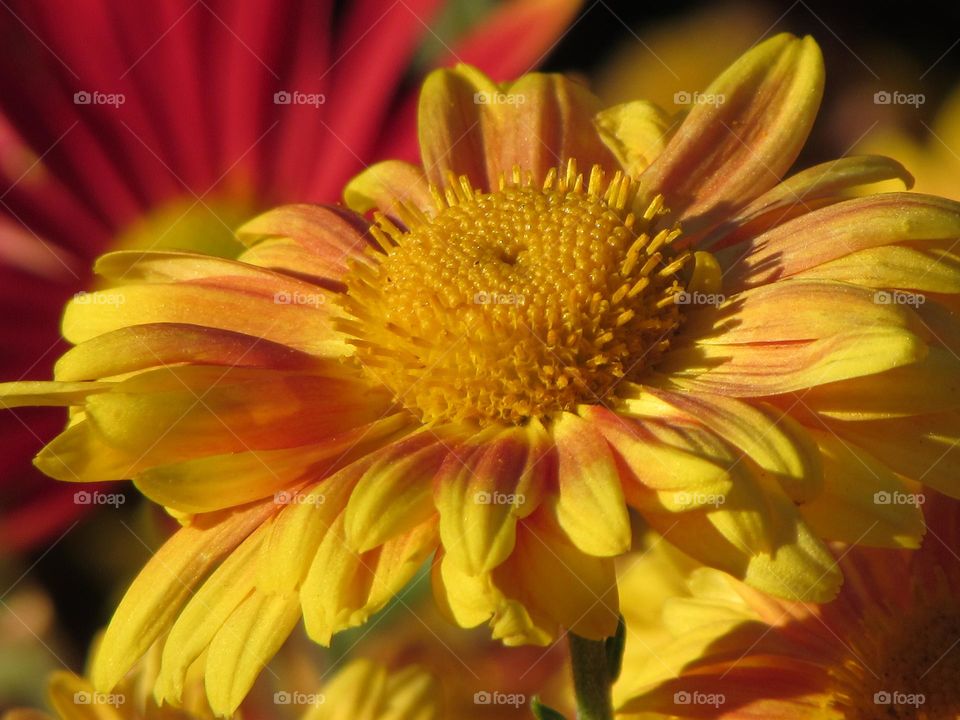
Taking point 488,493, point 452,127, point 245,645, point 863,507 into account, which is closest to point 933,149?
point 452,127

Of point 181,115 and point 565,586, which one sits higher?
point 181,115

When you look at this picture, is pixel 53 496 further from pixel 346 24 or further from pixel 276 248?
pixel 346 24

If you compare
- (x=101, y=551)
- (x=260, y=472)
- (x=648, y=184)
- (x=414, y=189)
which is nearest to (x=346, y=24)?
(x=414, y=189)

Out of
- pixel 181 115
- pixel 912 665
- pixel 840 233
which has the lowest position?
pixel 912 665

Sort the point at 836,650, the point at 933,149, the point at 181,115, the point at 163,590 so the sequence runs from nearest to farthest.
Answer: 1. the point at 163,590
2. the point at 836,650
3. the point at 181,115
4. the point at 933,149

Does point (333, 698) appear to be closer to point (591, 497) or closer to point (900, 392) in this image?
point (591, 497)

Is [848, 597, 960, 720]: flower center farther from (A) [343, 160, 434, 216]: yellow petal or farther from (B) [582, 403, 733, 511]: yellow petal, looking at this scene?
(A) [343, 160, 434, 216]: yellow petal

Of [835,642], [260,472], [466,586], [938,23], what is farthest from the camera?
[938,23]
